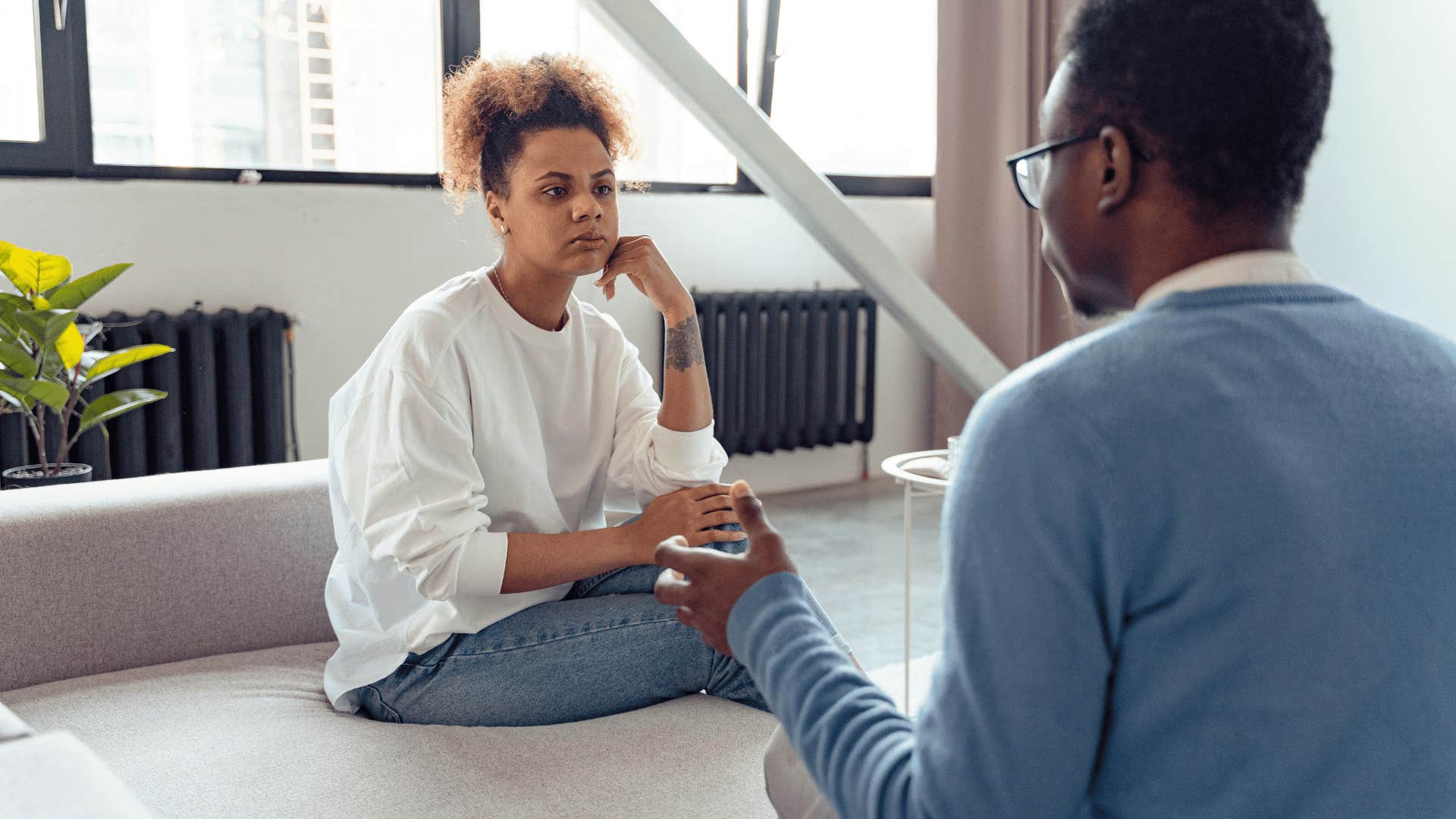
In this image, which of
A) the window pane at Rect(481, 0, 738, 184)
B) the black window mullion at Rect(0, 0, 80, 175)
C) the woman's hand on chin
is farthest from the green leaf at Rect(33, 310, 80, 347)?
the window pane at Rect(481, 0, 738, 184)

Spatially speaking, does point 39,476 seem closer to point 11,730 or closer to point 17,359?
point 17,359

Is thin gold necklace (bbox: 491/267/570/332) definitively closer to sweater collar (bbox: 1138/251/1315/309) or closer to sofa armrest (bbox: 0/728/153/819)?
sofa armrest (bbox: 0/728/153/819)

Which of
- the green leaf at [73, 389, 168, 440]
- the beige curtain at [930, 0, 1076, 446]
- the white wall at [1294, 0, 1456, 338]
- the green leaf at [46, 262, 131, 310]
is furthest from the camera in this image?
the beige curtain at [930, 0, 1076, 446]

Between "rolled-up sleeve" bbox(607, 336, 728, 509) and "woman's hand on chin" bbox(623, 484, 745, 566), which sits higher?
"rolled-up sleeve" bbox(607, 336, 728, 509)

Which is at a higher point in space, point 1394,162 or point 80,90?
point 80,90

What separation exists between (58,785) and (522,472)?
2.61 feet

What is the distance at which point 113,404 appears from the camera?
2539 millimetres

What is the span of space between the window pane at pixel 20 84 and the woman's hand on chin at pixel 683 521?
89.1 inches

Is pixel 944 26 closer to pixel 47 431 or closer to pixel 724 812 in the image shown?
pixel 47 431

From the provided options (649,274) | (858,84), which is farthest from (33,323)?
(858,84)

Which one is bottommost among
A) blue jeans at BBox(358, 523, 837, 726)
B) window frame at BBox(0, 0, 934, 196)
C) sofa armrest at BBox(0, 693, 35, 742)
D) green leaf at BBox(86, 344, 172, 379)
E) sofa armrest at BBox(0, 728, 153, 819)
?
blue jeans at BBox(358, 523, 837, 726)

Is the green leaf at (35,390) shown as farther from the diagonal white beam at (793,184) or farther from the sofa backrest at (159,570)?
the diagonal white beam at (793,184)

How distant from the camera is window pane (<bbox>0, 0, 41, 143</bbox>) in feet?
9.64

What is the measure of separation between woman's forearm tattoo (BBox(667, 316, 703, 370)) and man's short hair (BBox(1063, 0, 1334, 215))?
106cm
